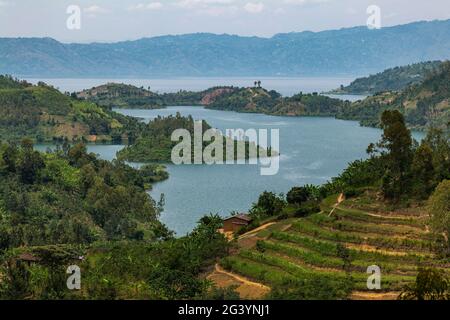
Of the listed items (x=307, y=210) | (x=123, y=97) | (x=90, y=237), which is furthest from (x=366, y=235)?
(x=123, y=97)

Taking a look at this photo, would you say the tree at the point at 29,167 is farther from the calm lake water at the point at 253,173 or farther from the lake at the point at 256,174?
the lake at the point at 256,174

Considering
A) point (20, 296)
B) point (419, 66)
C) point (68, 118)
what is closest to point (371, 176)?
point (20, 296)

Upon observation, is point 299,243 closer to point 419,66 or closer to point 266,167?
point 266,167

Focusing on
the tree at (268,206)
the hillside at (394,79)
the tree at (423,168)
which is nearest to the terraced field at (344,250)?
the tree at (423,168)

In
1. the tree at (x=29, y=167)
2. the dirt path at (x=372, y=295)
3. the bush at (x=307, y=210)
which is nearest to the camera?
the dirt path at (x=372, y=295)

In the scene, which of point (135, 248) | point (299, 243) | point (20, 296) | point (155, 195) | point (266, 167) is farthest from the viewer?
point (266, 167)
